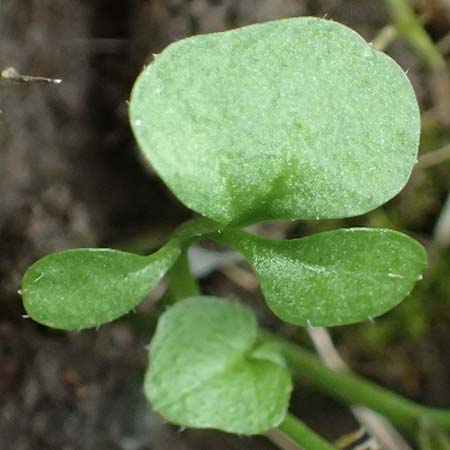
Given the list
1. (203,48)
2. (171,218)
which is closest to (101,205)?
(171,218)

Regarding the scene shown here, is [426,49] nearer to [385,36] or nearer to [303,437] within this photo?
[385,36]

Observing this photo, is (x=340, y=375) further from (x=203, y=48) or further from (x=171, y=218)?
(x=203, y=48)

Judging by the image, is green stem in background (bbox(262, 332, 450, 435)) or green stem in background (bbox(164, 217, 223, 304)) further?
green stem in background (bbox(262, 332, 450, 435))

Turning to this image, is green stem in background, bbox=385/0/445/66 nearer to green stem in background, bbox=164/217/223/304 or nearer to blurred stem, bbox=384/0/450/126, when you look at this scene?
blurred stem, bbox=384/0/450/126

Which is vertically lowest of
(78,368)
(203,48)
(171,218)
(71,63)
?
(78,368)

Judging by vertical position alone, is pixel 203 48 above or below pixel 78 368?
above

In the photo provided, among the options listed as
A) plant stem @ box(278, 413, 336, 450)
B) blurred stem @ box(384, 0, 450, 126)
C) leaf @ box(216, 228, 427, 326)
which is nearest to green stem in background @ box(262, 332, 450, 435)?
plant stem @ box(278, 413, 336, 450)

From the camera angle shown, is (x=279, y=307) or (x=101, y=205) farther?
(x=101, y=205)
